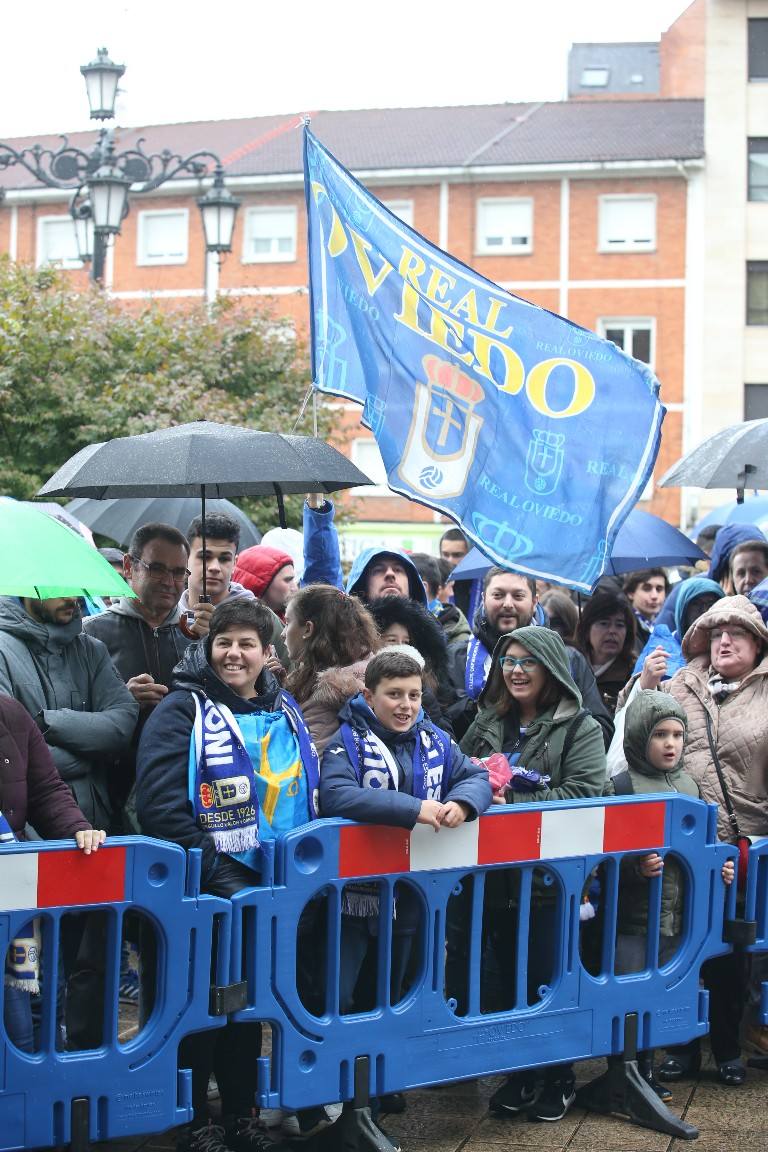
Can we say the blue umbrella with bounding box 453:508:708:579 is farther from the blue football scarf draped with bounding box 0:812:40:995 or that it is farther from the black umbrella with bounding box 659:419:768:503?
the blue football scarf draped with bounding box 0:812:40:995

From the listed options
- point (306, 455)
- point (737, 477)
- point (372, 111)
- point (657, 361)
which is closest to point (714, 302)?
point (657, 361)

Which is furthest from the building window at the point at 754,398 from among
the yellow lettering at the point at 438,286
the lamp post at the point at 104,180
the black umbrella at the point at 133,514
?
the yellow lettering at the point at 438,286

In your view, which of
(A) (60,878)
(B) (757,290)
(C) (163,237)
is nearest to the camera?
(A) (60,878)

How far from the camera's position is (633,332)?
42625 mm

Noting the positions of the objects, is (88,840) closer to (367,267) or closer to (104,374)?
(367,267)

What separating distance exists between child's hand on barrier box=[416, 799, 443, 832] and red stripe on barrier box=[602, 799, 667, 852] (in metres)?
0.81

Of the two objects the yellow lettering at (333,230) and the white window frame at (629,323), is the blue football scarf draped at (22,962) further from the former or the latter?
the white window frame at (629,323)

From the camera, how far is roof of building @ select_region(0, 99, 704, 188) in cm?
4281

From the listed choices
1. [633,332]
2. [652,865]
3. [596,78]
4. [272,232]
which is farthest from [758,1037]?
[596,78]

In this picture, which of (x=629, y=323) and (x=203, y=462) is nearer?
(x=203, y=462)

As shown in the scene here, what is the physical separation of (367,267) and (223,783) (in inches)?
91.4

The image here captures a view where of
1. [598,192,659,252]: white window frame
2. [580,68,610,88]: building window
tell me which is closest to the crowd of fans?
[598,192,659,252]: white window frame

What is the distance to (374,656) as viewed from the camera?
18.1 ft

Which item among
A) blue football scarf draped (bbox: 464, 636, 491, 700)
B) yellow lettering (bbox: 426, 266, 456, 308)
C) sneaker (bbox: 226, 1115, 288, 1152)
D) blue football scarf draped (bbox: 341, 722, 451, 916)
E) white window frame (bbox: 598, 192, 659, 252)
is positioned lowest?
sneaker (bbox: 226, 1115, 288, 1152)
